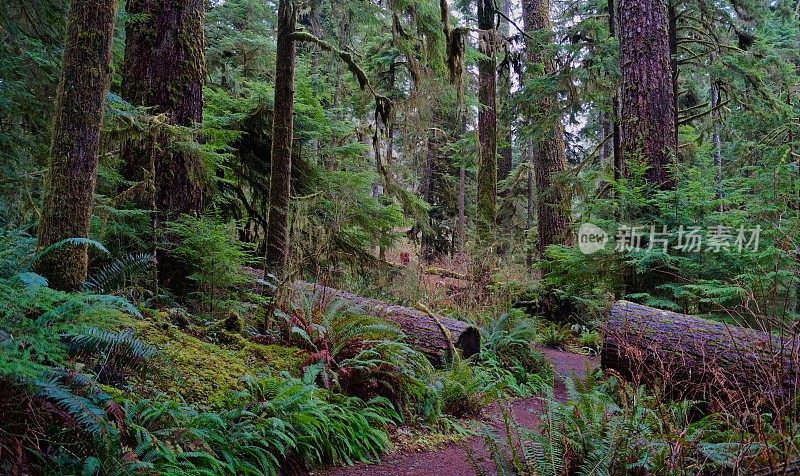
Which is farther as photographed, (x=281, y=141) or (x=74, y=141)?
(x=281, y=141)

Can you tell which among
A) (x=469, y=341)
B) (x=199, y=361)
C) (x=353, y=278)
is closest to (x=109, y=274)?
(x=199, y=361)

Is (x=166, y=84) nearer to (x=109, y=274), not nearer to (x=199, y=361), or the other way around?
(x=109, y=274)

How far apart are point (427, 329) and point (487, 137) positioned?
8.04 metres

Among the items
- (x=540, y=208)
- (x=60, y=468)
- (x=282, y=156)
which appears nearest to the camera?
(x=60, y=468)

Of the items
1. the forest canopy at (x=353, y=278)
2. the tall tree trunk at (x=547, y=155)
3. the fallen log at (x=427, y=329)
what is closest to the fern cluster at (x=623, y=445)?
the forest canopy at (x=353, y=278)

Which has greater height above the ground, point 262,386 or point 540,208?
point 540,208

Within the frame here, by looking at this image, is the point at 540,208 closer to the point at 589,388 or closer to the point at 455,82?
the point at 455,82

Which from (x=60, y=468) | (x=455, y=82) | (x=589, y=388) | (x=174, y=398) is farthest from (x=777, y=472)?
(x=455, y=82)

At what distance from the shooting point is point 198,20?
6.45 m

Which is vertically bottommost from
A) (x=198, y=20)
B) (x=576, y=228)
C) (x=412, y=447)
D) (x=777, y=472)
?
(x=412, y=447)

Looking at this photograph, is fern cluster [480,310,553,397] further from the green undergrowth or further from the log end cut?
the green undergrowth

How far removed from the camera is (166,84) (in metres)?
6.16

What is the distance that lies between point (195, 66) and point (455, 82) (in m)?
4.52

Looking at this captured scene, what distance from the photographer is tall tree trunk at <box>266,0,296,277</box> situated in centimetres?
673
